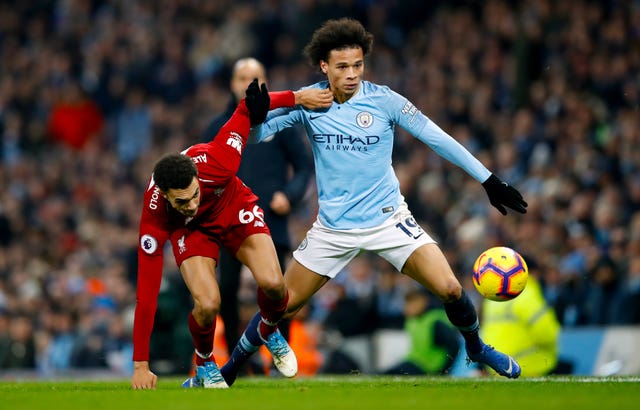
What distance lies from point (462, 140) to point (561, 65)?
5.17ft

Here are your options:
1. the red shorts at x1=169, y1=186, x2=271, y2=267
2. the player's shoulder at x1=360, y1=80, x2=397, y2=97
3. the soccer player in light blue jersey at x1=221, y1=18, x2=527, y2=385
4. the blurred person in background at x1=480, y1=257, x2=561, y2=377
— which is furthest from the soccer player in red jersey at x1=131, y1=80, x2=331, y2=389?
the blurred person in background at x1=480, y1=257, x2=561, y2=377

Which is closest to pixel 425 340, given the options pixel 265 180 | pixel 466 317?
pixel 265 180

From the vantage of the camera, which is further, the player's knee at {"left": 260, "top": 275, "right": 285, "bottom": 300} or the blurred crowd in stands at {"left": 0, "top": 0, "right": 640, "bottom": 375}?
the blurred crowd in stands at {"left": 0, "top": 0, "right": 640, "bottom": 375}

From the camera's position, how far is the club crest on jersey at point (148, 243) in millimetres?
7895

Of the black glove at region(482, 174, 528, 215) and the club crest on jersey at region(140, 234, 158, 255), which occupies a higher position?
the black glove at region(482, 174, 528, 215)

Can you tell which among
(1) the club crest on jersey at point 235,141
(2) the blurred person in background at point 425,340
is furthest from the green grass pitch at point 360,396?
(2) the blurred person in background at point 425,340

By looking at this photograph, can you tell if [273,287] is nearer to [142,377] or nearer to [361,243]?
[361,243]

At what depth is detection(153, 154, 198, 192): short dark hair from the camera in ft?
24.8

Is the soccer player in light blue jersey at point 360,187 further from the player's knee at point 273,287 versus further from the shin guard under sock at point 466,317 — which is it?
the player's knee at point 273,287

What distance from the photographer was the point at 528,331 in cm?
1131

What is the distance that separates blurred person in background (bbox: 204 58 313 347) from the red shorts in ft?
4.44

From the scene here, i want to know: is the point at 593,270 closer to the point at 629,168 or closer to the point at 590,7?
the point at 629,168

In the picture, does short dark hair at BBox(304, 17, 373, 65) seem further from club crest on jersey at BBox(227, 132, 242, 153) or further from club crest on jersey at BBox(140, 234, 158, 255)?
club crest on jersey at BBox(140, 234, 158, 255)

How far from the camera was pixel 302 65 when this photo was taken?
63.0 feet
